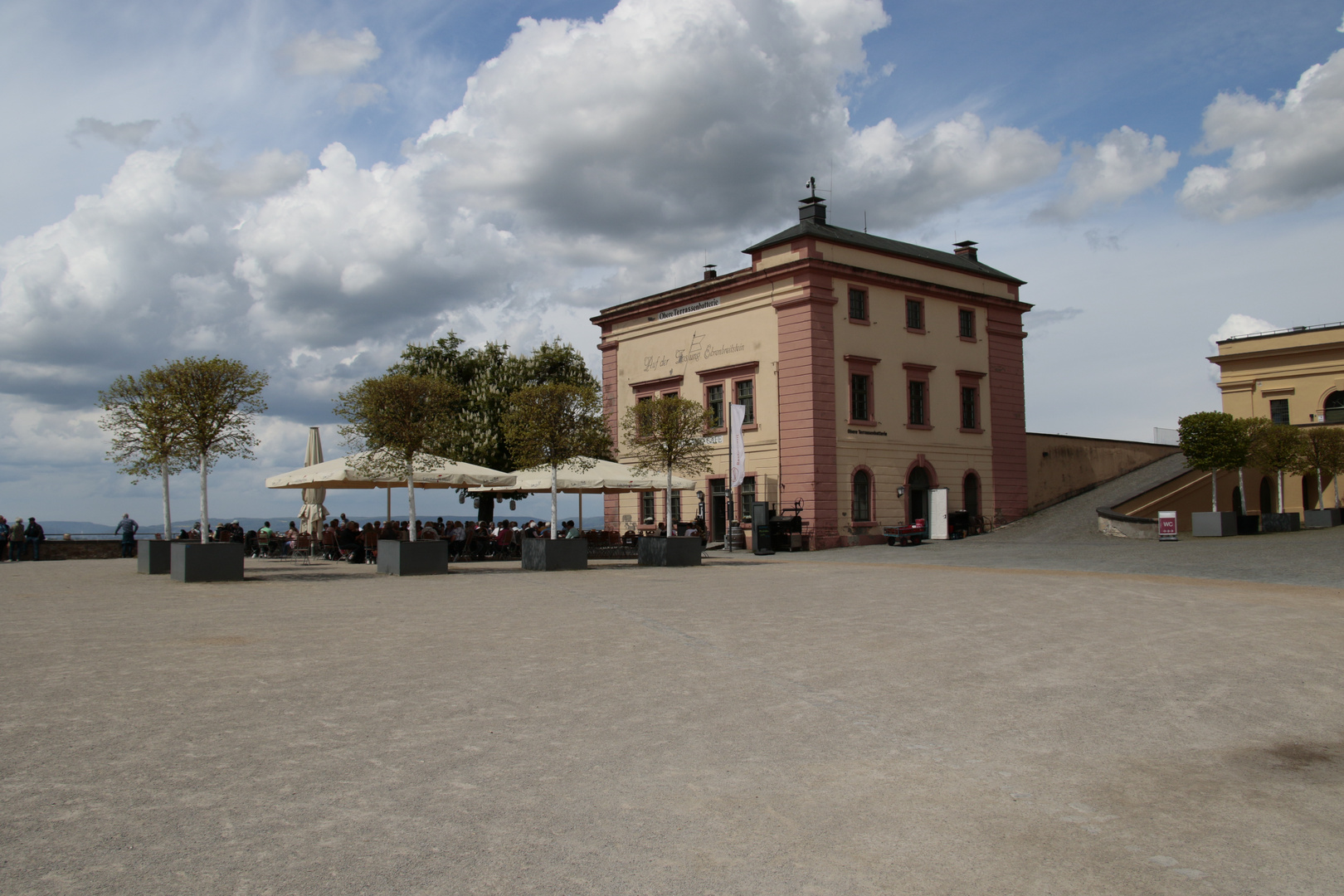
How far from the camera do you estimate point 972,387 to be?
37.5m

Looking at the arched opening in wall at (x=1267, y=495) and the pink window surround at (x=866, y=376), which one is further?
the arched opening in wall at (x=1267, y=495)

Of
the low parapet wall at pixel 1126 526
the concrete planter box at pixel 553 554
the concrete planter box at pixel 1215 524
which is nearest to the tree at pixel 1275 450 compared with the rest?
the concrete planter box at pixel 1215 524

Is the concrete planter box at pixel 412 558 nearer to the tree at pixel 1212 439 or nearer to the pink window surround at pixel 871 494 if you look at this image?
the pink window surround at pixel 871 494

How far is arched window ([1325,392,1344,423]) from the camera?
45531 millimetres

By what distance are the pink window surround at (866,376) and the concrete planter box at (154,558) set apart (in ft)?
67.5

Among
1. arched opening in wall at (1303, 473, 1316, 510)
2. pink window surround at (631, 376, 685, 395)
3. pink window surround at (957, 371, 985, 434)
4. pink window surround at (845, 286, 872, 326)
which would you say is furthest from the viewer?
arched opening in wall at (1303, 473, 1316, 510)

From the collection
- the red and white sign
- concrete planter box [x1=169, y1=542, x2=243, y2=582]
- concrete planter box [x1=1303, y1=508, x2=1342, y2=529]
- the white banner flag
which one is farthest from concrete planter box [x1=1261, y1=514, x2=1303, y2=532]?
concrete planter box [x1=169, y1=542, x2=243, y2=582]

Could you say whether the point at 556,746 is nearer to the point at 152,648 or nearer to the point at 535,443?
the point at 152,648

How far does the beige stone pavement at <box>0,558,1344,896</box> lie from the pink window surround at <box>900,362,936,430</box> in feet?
78.2

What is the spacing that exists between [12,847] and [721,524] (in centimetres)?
3107

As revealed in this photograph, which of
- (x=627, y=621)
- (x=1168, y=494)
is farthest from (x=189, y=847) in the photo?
(x=1168, y=494)

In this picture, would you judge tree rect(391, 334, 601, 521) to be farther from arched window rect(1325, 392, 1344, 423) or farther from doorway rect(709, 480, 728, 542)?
arched window rect(1325, 392, 1344, 423)

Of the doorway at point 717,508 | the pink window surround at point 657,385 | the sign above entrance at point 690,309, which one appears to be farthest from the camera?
the pink window surround at point 657,385

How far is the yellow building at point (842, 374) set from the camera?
32469 mm
